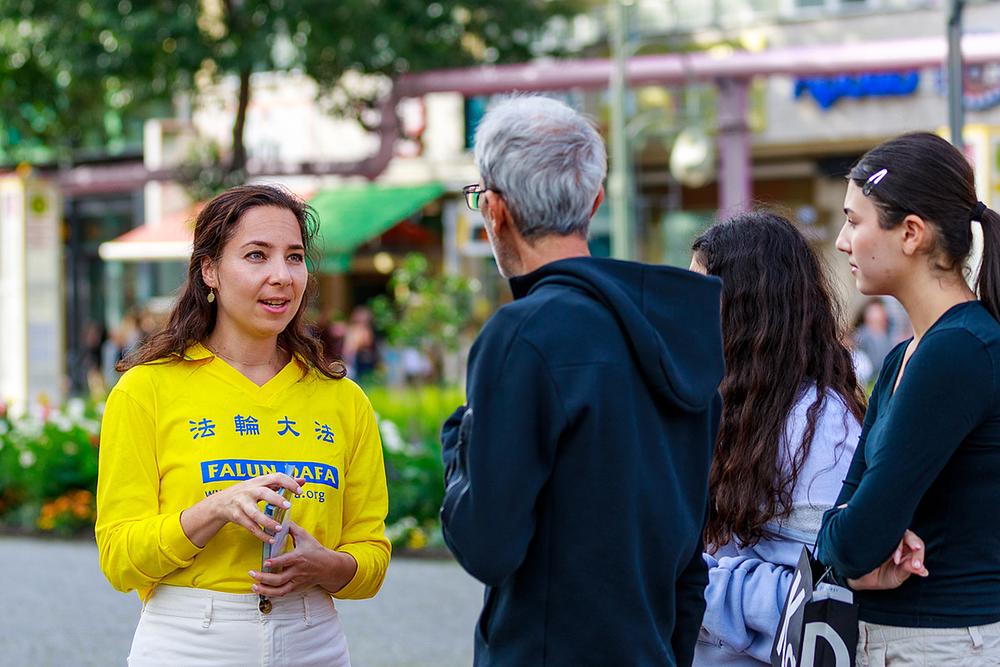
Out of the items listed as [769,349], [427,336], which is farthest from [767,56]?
[769,349]

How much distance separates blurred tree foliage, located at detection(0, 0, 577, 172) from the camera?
17.6 m

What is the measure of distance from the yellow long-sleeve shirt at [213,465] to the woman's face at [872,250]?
116 centimetres

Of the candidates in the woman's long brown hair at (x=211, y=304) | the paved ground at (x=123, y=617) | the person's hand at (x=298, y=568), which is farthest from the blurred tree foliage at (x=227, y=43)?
the person's hand at (x=298, y=568)

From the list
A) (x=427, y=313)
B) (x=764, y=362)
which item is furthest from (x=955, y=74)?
(x=427, y=313)

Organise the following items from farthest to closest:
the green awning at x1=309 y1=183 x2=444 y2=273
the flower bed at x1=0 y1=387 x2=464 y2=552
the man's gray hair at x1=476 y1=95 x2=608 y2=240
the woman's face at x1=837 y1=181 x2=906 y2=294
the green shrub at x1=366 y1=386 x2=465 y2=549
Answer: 1. the green awning at x1=309 y1=183 x2=444 y2=273
2. the flower bed at x1=0 y1=387 x2=464 y2=552
3. the green shrub at x1=366 y1=386 x2=465 y2=549
4. the woman's face at x1=837 y1=181 x2=906 y2=294
5. the man's gray hair at x1=476 y1=95 x2=608 y2=240

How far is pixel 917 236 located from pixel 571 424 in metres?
0.86

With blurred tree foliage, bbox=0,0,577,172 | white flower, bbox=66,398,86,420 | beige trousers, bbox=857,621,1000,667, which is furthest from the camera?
blurred tree foliage, bbox=0,0,577,172

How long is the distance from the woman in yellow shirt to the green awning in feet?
63.7

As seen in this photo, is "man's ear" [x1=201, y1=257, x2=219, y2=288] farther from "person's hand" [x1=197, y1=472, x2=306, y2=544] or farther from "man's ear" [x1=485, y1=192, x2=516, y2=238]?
"man's ear" [x1=485, y1=192, x2=516, y2=238]

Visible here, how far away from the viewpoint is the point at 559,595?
7.51ft

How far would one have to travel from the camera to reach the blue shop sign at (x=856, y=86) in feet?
71.7

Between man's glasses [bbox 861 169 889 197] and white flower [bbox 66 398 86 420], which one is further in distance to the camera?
white flower [bbox 66 398 86 420]

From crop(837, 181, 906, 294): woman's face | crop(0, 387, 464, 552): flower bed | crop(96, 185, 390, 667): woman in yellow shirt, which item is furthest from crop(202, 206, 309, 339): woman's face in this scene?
crop(0, 387, 464, 552): flower bed

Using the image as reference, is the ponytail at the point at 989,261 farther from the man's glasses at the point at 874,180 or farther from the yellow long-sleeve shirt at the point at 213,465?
the yellow long-sleeve shirt at the point at 213,465
